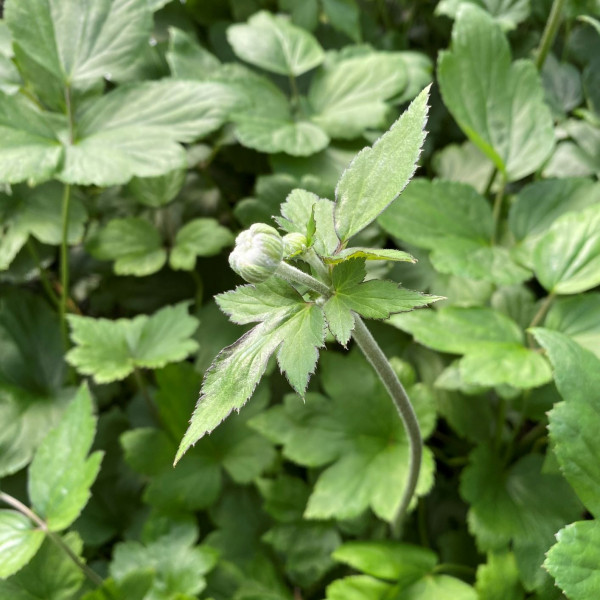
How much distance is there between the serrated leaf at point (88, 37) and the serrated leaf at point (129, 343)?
1.21 feet

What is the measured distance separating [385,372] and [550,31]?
0.75 m

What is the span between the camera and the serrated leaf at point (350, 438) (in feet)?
2.66

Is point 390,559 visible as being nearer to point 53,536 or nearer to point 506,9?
point 53,536

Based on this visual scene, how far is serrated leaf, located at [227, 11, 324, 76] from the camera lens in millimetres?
1059

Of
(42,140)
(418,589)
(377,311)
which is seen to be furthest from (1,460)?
(377,311)

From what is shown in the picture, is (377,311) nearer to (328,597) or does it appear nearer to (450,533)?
(328,597)

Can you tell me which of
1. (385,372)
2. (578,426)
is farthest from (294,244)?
(578,426)

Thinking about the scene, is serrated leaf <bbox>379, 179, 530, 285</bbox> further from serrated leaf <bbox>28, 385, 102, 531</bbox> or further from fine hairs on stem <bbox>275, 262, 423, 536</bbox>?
serrated leaf <bbox>28, 385, 102, 531</bbox>

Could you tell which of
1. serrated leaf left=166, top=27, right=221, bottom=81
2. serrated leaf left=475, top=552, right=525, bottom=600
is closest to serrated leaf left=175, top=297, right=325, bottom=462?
serrated leaf left=475, top=552, right=525, bottom=600

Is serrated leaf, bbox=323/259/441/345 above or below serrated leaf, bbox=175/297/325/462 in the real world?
above

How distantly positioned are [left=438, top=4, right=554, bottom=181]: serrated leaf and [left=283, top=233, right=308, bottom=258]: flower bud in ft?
1.81

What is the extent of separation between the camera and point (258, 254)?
0.40 meters

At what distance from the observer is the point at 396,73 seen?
1.05 meters

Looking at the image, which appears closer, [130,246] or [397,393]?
[397,393]
